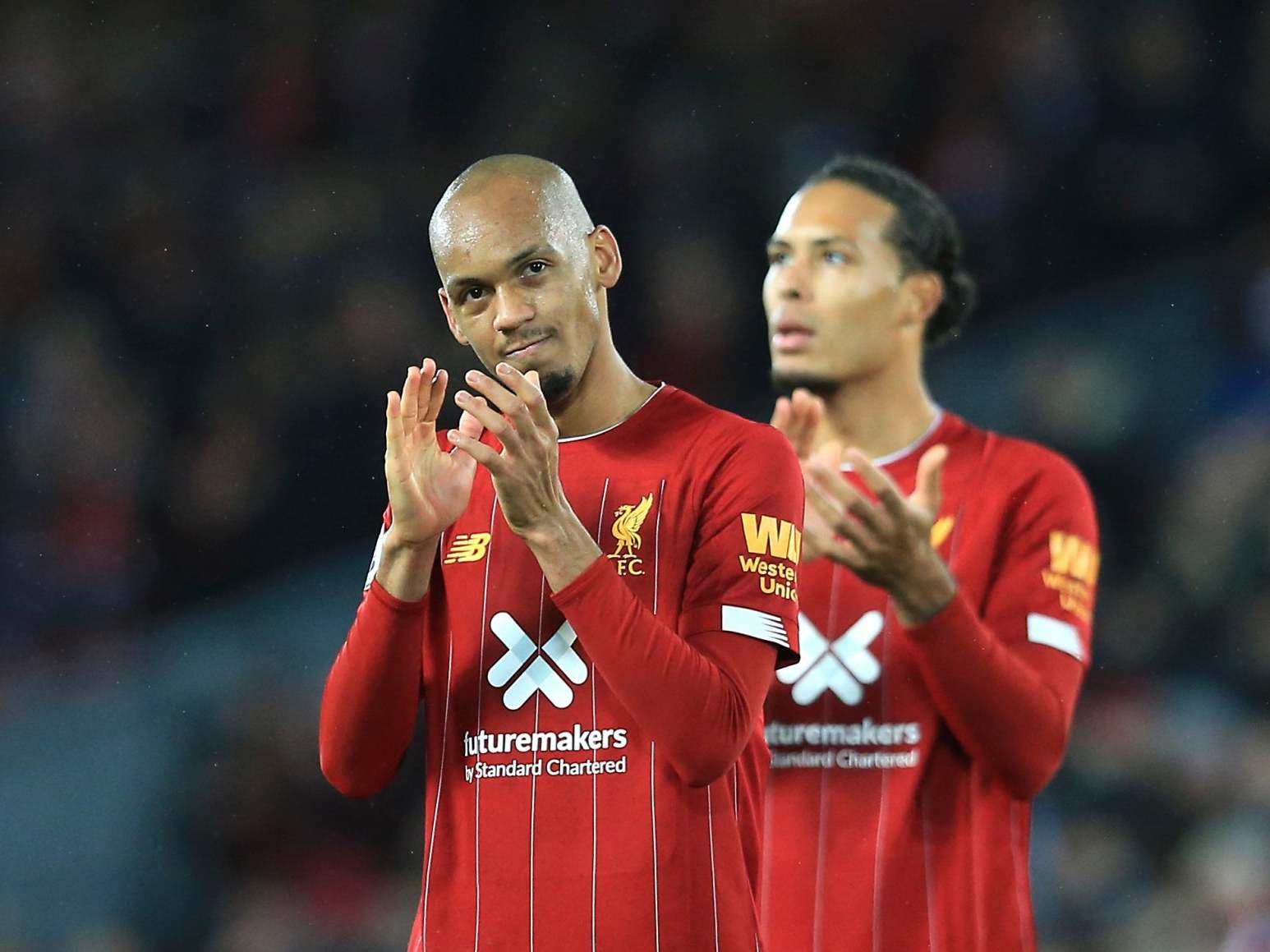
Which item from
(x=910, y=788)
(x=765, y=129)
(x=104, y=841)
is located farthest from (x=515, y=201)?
(x=765, y=129)

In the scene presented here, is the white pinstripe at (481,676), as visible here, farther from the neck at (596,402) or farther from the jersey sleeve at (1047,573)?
the jersey sleeve at (1047,573)

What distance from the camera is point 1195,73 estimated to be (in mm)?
9094

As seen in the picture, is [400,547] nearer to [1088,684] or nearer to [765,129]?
[1088,684]

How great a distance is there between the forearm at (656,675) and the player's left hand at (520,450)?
103mm

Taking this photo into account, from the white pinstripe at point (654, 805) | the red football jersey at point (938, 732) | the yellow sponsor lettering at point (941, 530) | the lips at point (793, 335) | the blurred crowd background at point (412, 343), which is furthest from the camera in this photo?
the blurred crowd background at point (412, 343)

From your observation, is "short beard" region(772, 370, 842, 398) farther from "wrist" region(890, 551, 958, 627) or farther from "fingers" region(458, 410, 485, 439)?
"fingers" region(458, 410, 485, 439)

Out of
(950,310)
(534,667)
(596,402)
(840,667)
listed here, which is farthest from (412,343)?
(534,667)

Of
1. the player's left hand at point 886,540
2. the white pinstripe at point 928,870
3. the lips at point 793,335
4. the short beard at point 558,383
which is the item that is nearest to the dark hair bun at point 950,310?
the lips at point 793,335

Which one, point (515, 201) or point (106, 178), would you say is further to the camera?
point (106, 178)

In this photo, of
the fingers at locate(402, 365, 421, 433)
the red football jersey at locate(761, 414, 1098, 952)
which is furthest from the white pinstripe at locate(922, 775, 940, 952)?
the fingers at locate(402, 365, 421, 433)

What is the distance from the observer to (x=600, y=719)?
2.63 metres

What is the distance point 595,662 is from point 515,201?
27.8 inches

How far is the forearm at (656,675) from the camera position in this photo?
2.46 m

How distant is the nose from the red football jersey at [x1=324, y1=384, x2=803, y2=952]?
238mm
